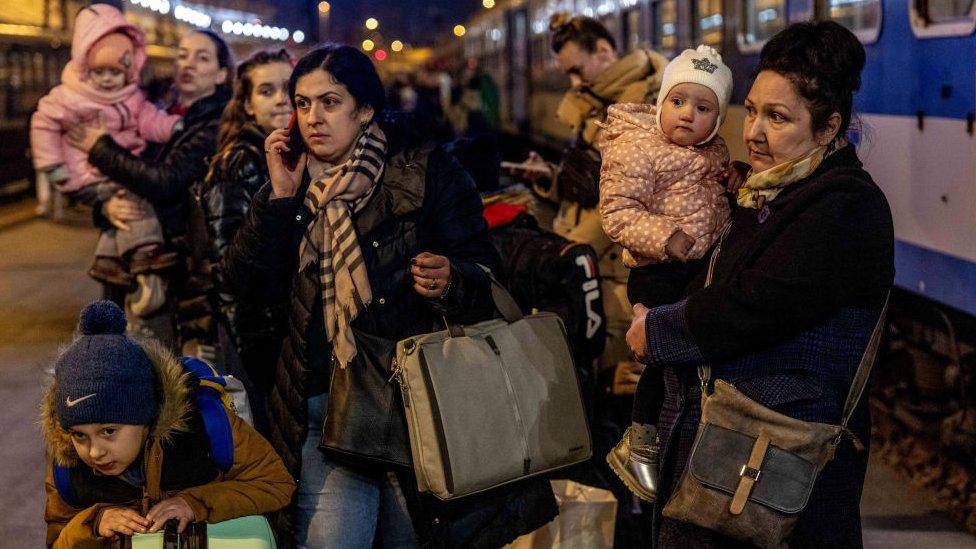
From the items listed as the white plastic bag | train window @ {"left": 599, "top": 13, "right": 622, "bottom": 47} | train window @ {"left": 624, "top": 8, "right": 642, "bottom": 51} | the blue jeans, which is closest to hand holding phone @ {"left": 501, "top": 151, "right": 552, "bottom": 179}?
the white plastic bag

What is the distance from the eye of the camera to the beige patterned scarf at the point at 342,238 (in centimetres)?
315

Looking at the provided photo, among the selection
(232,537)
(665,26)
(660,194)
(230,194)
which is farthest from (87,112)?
(665,26)

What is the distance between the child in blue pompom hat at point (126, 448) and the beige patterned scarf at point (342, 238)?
37 cm

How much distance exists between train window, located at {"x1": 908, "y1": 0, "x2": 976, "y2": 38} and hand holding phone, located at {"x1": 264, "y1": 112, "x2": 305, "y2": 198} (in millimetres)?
3005

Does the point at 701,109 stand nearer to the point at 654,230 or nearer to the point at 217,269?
the point at 654,230

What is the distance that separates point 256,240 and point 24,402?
4.34 meters

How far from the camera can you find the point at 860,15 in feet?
20.8

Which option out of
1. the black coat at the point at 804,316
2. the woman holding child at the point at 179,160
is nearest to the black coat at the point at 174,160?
the woman holding child at the point at 179,160

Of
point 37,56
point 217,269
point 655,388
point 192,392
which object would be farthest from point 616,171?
point 37,56

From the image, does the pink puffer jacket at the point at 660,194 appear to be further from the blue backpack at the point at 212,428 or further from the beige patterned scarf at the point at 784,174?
the blue backpack at the point at 212,428

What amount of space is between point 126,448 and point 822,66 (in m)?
1.77

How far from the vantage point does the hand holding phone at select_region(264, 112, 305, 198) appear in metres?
3.27

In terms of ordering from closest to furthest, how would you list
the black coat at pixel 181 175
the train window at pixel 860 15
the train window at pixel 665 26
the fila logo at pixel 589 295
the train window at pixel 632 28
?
the fila logo at pixel 589 295, the black coat at pixel 181 175, the train window at pixel 860 15, the train window at pixel 665 26, the train window at pixel 632 28

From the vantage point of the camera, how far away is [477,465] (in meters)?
3.04
